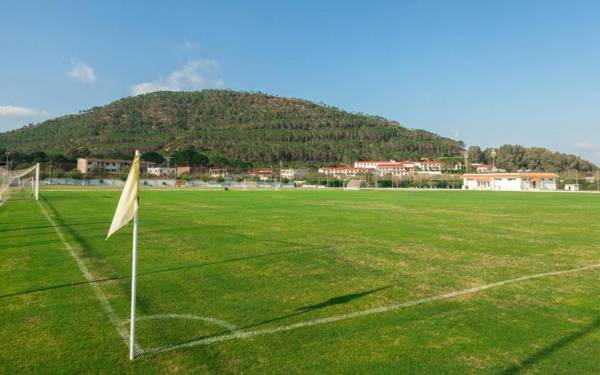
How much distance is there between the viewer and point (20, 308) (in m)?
5.70

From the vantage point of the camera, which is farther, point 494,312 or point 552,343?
point 494,312

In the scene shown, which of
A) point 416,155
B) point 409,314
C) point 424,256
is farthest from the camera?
point 416,155

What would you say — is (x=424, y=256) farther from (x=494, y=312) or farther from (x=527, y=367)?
(x=527, y=367)

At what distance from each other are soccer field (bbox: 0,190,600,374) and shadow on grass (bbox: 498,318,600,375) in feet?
0.06

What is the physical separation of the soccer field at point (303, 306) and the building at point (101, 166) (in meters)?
91.5

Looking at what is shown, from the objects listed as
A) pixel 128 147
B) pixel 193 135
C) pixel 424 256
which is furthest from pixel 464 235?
pixel 193 135

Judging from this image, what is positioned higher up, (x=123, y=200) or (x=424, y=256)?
(x=123, y=200)

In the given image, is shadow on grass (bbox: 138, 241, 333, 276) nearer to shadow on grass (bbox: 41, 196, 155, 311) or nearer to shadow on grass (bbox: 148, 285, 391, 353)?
shadow on grass (bbox: 41, 196, 155, 311)

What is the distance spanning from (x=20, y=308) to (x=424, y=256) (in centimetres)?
779

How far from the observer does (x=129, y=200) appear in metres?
4.36

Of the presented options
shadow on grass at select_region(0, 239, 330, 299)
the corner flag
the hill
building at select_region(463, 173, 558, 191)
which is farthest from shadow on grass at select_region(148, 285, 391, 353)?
the hill

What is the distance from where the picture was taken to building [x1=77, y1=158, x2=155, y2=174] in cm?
9356

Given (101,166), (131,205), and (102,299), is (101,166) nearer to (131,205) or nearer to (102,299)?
(102,299)

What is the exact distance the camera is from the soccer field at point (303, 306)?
4152mm
